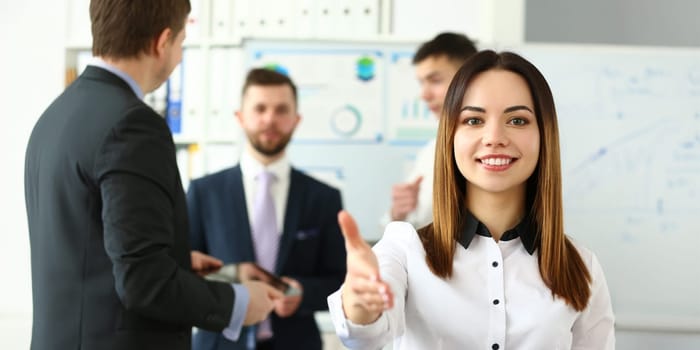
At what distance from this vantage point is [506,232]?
125cm

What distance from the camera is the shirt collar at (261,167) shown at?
9.34 ft

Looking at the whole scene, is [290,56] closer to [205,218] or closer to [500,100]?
[205,218]

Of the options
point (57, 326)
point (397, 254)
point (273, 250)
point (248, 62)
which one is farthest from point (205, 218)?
point (397, 254)

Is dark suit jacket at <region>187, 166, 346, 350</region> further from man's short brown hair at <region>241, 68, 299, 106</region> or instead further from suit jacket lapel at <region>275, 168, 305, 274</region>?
man's short brown hair at <region>241, 68, 299, 106</region>

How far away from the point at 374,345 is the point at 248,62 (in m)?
2.42

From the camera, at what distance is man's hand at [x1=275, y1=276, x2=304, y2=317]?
2439 mm

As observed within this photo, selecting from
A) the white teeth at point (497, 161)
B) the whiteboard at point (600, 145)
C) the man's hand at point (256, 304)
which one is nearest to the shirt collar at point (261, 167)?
the whiteboard at point (600, 145)

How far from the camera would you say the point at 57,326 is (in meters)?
1.52

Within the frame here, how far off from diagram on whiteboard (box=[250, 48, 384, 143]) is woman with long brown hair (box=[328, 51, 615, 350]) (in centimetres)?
209

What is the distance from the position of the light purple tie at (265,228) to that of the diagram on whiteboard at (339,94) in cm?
59

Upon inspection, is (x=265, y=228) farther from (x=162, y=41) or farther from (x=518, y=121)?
(x=518, y=121)

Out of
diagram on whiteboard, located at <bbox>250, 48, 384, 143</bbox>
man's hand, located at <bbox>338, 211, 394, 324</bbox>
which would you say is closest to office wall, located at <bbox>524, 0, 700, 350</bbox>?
diagram on whiteboard, located at <bbox>250, 48, 384, 143</bbox>

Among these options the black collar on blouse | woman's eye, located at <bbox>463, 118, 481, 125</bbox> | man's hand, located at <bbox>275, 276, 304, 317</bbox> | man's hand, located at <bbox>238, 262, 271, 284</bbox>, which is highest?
woman's eye, located at <bbox>463, 118, 481, 125</bbox>

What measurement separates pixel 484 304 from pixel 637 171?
7.56ft
